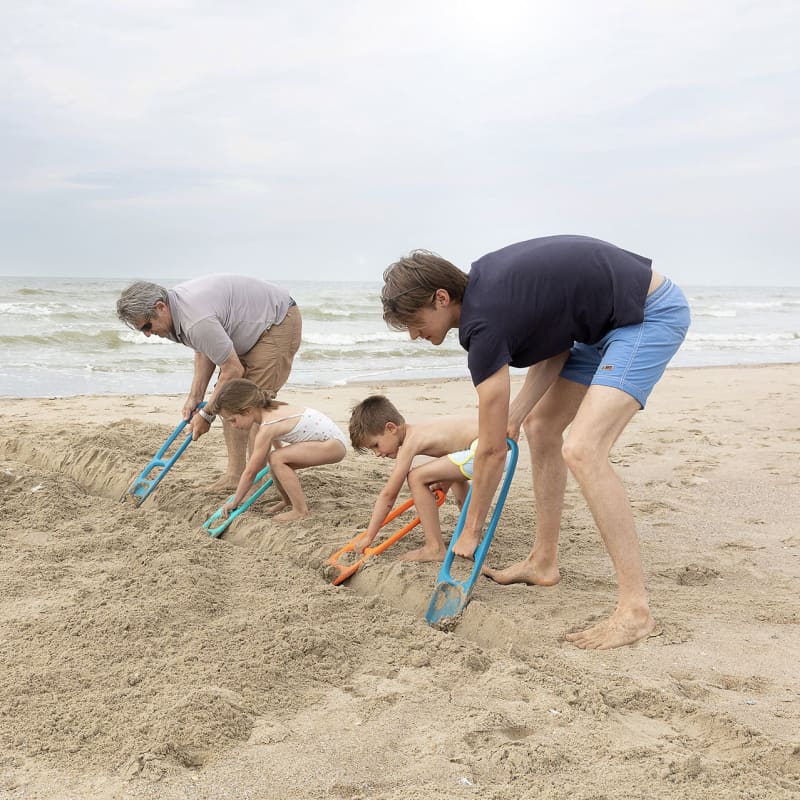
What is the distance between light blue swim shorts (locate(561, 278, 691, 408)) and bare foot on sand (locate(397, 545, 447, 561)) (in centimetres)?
123

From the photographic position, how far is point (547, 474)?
3645 millimetres

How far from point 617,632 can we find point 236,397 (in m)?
2.44

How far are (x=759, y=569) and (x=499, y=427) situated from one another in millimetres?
1766

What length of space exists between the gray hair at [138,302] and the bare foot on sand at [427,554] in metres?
1.92

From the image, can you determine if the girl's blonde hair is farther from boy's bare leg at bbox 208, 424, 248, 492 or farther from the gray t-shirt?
boy's bare leg at bbox 208, 424, 248, 492

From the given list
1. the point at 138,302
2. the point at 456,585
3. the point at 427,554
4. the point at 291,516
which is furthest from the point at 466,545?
the point at 138,302

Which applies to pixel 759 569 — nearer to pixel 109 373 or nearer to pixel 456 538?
pixel 456 538

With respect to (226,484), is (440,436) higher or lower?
higher

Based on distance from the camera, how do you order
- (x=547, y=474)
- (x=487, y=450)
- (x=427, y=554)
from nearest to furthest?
1. (x=487, y=450)
2. (x=547, y=474)
3. (x=427, y=554)

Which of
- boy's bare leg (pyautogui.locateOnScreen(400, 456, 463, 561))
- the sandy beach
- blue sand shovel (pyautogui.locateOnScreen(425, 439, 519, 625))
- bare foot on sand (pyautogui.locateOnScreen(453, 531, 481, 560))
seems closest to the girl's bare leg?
the sandy beach

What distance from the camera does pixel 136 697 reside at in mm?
2650

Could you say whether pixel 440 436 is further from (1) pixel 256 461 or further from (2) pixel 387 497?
(1) pixel 256 461

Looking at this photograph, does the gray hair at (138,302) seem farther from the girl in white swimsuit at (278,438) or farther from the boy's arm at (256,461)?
the boy's arm at (256,461)

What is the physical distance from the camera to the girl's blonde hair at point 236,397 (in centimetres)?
461
